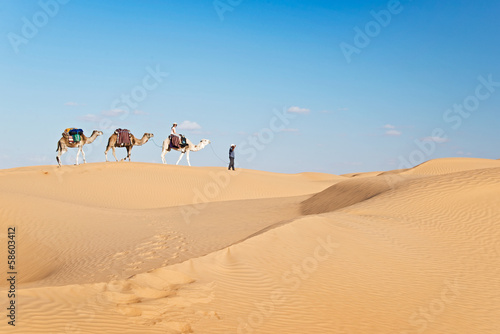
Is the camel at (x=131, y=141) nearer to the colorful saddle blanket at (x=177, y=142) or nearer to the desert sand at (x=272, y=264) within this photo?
the colorful saddle blanket at (x=177, y=142)

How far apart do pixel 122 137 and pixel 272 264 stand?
73.0 feet

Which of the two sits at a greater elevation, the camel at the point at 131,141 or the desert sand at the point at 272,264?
the camel at the point at 131,141

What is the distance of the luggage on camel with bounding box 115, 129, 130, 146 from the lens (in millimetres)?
28703

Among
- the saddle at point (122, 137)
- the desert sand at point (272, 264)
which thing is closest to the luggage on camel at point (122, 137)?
the saddle at point (122, 137)

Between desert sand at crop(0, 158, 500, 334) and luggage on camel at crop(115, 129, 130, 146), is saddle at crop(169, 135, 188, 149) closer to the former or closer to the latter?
luggage on camel at crop(115, 129, 130, 146)

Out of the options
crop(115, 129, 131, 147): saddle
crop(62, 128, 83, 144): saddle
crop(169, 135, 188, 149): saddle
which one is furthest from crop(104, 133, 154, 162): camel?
crop(62, 128, 83, 144): saddle

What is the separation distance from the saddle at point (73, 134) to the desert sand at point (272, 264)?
9442mm

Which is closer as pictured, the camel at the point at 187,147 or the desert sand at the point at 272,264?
the desert sand at the point at 272,264

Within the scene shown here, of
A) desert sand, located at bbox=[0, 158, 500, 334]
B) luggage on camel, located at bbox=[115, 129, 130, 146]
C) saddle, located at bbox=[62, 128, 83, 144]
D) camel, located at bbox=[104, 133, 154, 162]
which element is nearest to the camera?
desert sand, located at bbox=[0, 158, 500, 334]

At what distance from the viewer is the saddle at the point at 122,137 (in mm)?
28703

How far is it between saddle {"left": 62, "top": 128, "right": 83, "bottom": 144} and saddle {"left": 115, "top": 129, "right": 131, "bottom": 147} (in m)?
2.66

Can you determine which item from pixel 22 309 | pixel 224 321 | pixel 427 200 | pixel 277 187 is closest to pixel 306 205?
pixel 427 200

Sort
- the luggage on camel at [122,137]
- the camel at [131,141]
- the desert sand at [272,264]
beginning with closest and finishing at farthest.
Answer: the desert sand at [272,264] → the luggage on camel at [122,137] → the camel at [131,141]

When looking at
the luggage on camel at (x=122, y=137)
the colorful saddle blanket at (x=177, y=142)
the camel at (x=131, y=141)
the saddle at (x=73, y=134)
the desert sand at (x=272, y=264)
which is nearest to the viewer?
the desert sand at (x=272, y=264)
